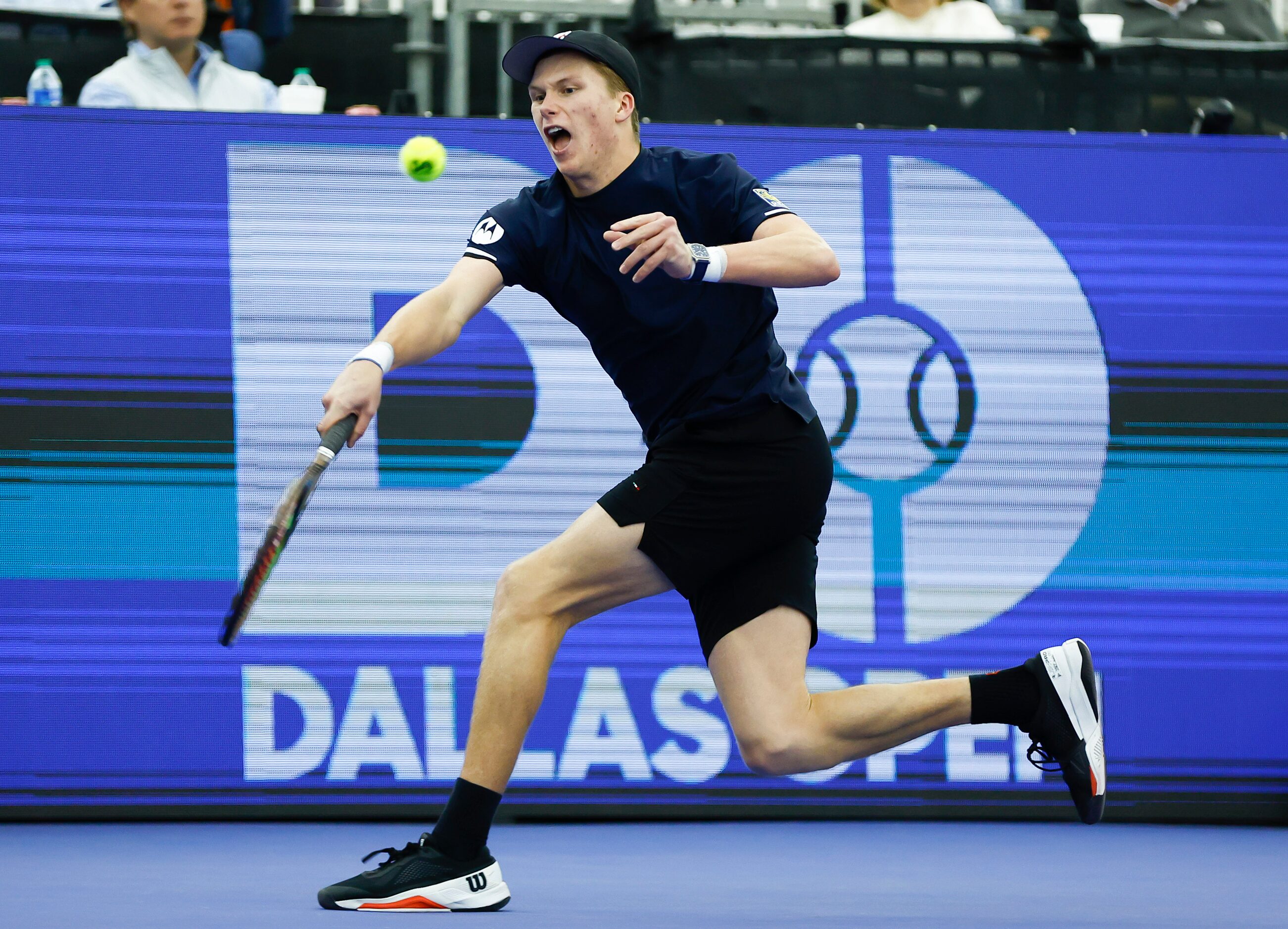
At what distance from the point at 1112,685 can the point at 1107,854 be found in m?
0.77

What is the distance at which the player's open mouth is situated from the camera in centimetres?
351

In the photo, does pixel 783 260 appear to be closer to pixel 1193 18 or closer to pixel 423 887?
pixel 423 887

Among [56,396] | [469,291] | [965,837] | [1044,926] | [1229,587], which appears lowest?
[965,837]

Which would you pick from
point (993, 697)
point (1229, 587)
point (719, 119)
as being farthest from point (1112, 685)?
point (719, 119)

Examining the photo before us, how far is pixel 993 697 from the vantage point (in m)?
3.76

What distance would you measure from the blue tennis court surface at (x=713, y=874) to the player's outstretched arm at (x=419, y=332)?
1.05m

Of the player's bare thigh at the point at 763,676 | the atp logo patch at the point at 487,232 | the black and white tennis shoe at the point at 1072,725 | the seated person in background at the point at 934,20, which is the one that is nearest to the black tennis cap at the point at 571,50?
the atp logo patch at the point at 487,232

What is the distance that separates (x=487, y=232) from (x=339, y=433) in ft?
2.36

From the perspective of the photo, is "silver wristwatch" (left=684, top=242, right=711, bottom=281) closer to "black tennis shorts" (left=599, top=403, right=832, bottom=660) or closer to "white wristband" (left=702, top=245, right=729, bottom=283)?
"white wristband" (left=702, top=245, right=729, bottom=283)

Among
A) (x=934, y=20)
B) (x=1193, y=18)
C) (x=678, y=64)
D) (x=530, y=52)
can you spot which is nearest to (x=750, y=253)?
(x=530, y=52)

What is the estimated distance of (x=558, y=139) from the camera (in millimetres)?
3541

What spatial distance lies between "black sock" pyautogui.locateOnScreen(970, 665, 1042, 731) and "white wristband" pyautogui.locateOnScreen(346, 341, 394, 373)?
1492 mm

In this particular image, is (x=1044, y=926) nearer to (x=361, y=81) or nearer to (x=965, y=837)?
(x=965, y=837)

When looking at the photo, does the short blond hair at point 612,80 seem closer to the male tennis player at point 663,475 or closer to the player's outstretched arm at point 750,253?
the male tennis player at point 663,475
